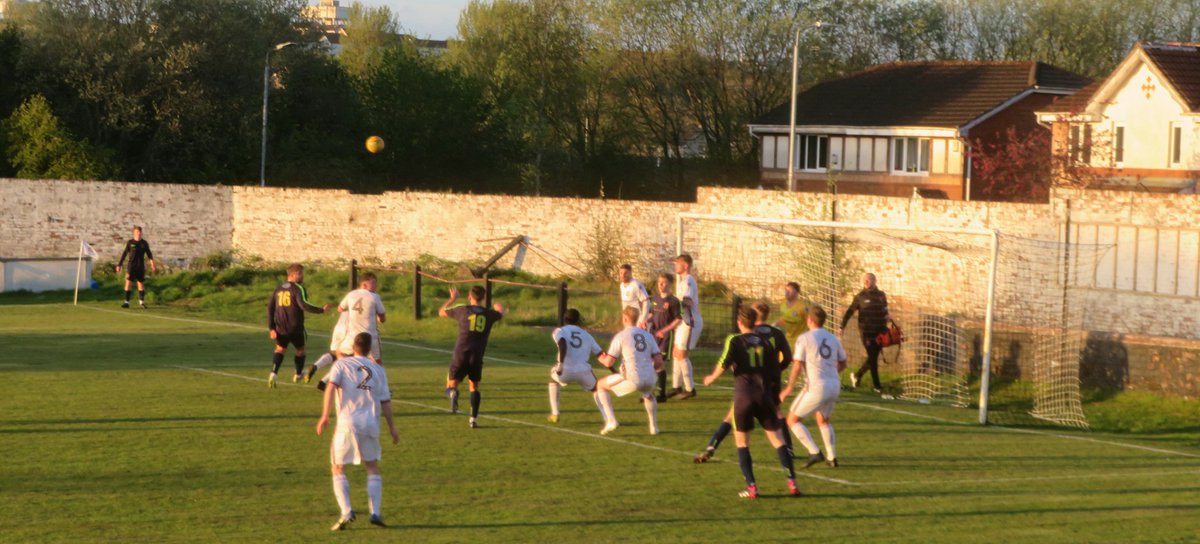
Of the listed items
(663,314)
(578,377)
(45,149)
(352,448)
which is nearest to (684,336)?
(663,314)

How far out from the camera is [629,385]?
17750 millimetres

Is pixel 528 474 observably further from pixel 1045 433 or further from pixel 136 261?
pixel 136 261

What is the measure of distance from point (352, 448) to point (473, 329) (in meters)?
5.84

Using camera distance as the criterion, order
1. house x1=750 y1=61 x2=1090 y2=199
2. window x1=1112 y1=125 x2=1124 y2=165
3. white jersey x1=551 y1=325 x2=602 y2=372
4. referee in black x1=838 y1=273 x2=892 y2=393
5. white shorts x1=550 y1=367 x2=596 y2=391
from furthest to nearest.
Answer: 1. house x1=750 y1=61 x2=1090 y2=199
2. window x1=1112 y1=125 x2=1124 y2=165
3. referee in black x1=838 y1=273 x2=892 y2=393
4. white shorts x1=550 y1=367 x2=596 y2=391
5. white jersey x1=551 y1=325 x2=602 y2=372

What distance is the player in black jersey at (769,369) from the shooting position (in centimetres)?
1463

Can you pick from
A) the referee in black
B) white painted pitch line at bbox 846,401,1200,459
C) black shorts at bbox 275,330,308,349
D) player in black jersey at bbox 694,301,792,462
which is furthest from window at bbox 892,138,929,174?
player in black jersey at bbox 694,301,792,462

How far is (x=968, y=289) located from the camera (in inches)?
1131

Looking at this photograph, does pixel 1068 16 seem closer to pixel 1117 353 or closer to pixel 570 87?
pixel 570 87

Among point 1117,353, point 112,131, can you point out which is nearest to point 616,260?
point 1117,353

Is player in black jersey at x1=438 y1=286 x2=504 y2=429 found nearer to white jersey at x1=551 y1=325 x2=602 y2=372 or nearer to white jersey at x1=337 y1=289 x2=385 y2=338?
white jersey at x1=551 y1=325 x2=602 y2=372

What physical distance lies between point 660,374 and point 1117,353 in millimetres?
6893

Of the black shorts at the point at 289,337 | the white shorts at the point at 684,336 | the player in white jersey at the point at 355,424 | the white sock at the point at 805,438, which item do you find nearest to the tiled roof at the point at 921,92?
the white shorts at the point at 684,336

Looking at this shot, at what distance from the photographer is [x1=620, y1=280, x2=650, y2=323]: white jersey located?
2091cm

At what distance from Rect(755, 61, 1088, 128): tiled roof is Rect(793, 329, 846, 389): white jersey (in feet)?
154
